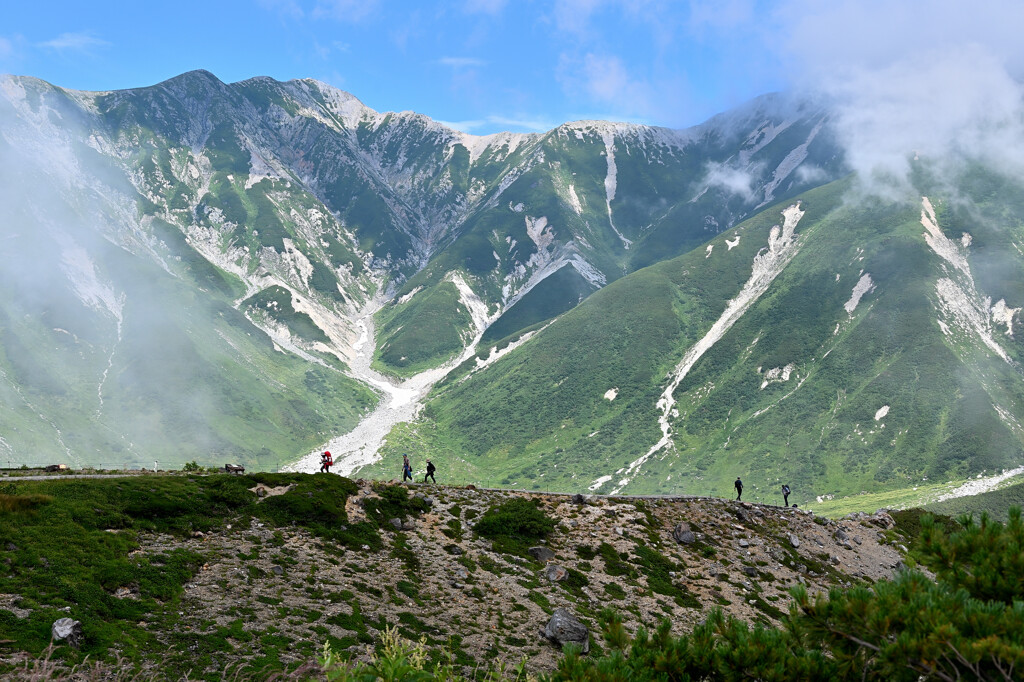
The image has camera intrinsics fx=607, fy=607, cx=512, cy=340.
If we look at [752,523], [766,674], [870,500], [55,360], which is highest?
[55,360]

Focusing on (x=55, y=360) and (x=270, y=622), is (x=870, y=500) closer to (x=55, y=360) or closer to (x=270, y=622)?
(x=270, y=622)

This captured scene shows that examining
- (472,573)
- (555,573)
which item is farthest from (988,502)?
(472,573)

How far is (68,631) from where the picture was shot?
22875 millimetres

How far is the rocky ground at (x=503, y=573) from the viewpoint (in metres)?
29.9

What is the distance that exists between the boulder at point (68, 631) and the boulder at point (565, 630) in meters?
21.8

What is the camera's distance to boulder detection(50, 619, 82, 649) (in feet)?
74.1

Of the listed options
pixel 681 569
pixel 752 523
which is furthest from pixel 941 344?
pixel 681 569

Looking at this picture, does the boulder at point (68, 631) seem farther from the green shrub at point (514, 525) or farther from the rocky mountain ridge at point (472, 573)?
the green shrub at point (514, 525)

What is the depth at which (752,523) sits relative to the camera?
55.8 m

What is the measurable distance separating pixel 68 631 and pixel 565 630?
2309 centimetres

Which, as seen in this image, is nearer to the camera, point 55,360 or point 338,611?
point 338,611

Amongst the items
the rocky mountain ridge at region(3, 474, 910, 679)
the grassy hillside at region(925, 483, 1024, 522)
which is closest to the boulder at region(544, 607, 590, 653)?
the rocky mountain ridge at region(3, 474, 910, 679)

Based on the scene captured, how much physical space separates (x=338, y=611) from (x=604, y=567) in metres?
20.1

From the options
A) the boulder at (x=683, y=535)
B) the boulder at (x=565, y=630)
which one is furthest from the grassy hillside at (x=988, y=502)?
the boulder at (x=565, y=630)
